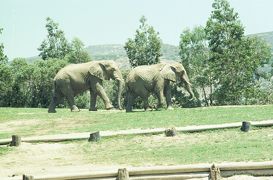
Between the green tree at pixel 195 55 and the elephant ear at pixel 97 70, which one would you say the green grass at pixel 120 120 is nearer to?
the elephant ear at pixel 97 70

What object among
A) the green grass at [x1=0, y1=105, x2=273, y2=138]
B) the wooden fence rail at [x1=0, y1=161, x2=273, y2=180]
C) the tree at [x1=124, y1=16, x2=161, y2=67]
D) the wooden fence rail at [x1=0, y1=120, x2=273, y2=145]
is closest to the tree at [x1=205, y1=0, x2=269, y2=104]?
the tree at [x1=124, y1=16, x2=161, y2=67]

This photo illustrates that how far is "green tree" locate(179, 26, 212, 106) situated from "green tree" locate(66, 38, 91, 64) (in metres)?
14.6

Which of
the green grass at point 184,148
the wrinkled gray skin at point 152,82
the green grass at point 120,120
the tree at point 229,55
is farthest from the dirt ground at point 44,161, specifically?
the tree at point 229,55

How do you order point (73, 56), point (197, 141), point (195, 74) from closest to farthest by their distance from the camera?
point (197, 141)
point (195, 74)
point (73, 56)

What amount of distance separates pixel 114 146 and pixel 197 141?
3.21 meters

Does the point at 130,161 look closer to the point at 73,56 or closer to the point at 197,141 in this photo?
the point at 197,141

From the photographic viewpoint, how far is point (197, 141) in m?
21.6

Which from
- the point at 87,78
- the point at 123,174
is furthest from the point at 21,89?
the point at 123,174

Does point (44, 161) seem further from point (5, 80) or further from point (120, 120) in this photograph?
point (5, 80)

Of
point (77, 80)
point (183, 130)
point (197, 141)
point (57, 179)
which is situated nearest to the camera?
point (57, 179)

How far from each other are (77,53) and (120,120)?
4785 cm

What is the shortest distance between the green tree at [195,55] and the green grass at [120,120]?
111 ft

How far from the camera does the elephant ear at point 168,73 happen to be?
117 feet

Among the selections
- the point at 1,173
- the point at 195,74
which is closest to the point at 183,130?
the point at 1,173
